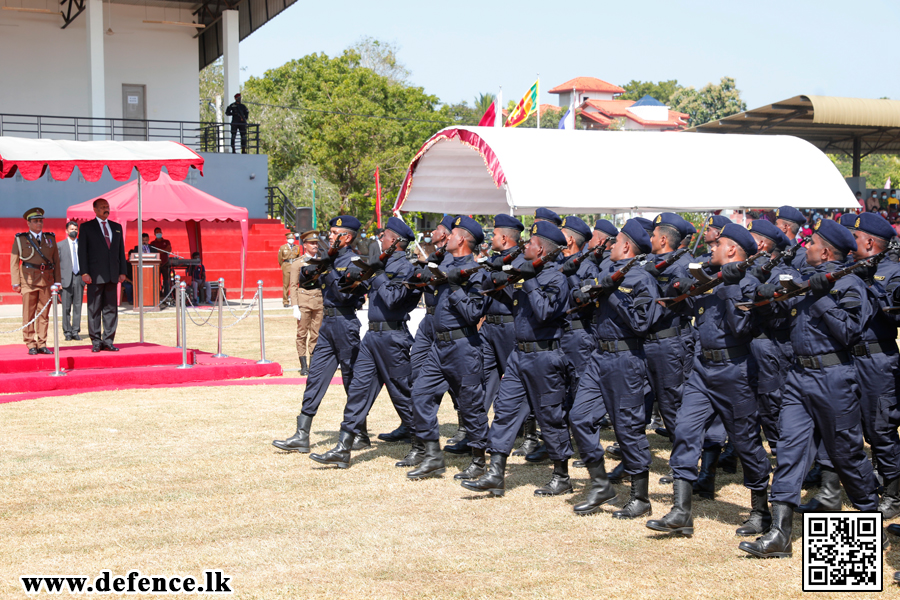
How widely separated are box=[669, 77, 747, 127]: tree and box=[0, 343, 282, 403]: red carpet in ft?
231

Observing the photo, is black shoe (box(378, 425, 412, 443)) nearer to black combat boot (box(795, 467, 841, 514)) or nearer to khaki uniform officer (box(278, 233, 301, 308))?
black combat boot (box(795, 467, 841, 514))

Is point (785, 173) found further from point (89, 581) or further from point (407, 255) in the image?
point (89, 581)

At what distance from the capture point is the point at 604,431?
364 inches

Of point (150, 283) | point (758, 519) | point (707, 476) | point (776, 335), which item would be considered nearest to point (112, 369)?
point (707, 476)

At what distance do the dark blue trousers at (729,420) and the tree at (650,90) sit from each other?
11958cm

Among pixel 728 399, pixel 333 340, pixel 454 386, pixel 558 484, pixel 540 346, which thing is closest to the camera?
pixel 728 399

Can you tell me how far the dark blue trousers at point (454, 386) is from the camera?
733cm

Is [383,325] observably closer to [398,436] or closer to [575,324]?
[398,436]

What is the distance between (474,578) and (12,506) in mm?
3623

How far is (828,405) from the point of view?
213 inches

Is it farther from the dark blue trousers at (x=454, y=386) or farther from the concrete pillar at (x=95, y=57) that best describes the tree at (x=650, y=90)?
the dark blue trousers at (x=454, y=386)

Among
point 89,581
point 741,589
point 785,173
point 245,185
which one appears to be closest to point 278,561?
point 89,581

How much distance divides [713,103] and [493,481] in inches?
3070

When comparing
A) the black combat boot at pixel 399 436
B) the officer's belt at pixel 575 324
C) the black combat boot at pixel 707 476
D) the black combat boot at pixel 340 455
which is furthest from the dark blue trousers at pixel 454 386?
the black combat boot at pixel 707 476
